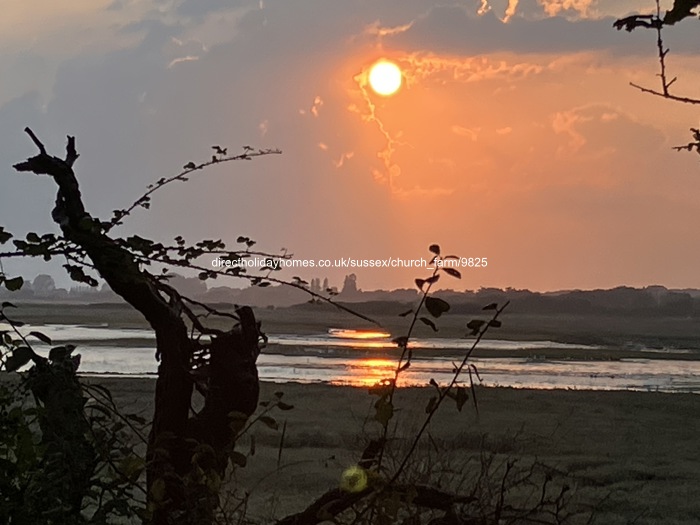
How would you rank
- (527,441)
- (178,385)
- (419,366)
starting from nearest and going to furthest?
(178,385) < (527,441) < (419,366)

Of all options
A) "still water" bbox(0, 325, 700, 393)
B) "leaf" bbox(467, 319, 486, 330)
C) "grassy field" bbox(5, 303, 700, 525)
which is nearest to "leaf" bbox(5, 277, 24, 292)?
"leaf" bbox(467, 319, 486, 330)

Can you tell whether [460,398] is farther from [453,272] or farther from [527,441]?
[527,441]

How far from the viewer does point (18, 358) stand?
8.20ft

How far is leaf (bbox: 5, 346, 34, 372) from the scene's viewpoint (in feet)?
8.20

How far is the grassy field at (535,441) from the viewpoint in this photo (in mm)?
9820

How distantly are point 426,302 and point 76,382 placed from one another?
0.99 metres

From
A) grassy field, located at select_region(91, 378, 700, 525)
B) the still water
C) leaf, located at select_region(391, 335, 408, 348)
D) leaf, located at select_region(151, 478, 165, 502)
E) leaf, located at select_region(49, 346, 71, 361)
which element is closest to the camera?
leaf, located at select_region(391, 335, 408, 348)

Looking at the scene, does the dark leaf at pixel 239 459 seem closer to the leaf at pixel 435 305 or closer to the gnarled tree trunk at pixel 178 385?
the gnarled tree trunk at pixel 178 385

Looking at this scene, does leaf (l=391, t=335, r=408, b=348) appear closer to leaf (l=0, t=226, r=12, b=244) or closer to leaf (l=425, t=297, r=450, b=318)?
leaf (l=425, t=297, r=450, b=318)

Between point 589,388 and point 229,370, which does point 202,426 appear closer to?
point 229,370

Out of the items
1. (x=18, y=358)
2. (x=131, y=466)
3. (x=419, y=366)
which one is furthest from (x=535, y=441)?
(x=419, y=366)

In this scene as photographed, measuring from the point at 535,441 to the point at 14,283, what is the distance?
6038mm

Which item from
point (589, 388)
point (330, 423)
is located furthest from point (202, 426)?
point (589, 388)

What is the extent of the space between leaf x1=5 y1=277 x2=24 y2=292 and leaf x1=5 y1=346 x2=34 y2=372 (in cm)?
16
